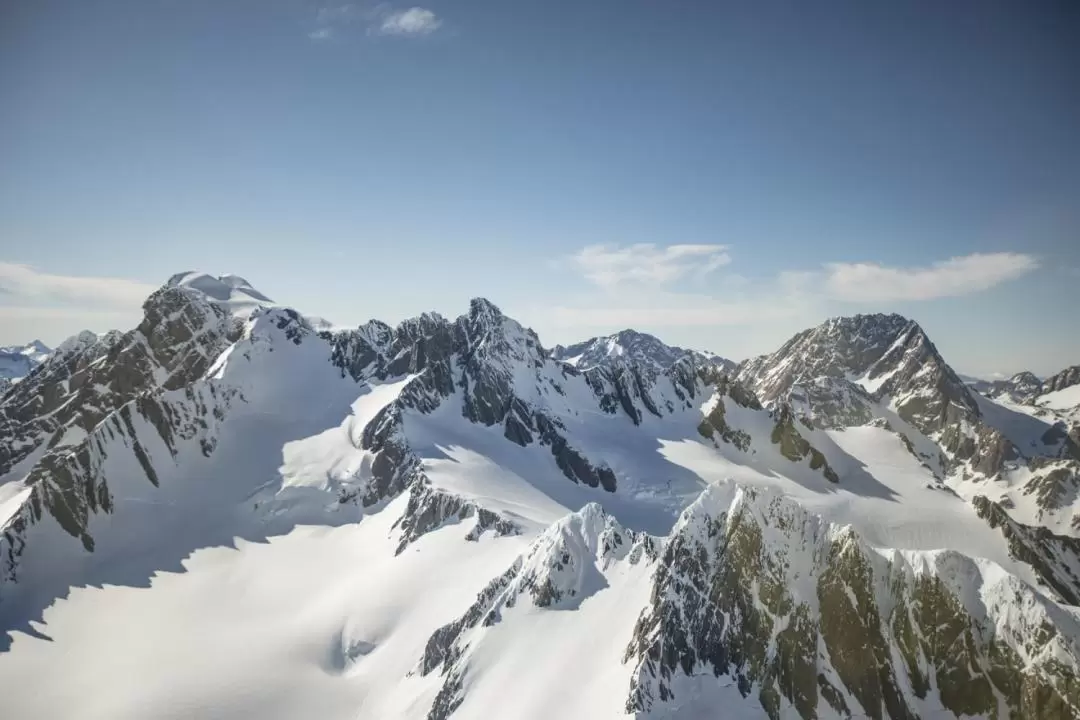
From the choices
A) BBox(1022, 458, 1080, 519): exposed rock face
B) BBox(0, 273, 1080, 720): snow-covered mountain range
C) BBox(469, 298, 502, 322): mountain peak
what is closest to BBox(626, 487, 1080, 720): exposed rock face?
BBox(0, 273, 1080, 720): snow-covered mountain range

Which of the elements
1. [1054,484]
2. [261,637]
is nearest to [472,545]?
[261,637]

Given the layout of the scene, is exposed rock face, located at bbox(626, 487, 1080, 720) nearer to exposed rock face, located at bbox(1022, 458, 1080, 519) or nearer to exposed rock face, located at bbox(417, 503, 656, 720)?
exposed rock face, located at bbox(417, 503, 656, 720)

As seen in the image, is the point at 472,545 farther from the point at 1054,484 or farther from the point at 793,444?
the point at 1054,484

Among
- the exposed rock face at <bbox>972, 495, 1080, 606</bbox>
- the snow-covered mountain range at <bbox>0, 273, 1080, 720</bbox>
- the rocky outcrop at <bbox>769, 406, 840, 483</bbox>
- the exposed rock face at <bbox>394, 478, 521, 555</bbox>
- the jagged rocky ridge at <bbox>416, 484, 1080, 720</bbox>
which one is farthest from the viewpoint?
the rocky outcrop at <bbox>769, 406, 840, 483</bbox>

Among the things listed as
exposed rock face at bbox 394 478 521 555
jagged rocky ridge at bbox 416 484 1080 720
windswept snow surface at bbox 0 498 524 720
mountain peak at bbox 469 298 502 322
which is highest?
mountain peak at bbox 469 298 502 322

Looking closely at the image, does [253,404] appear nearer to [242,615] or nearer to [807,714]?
[242,615]

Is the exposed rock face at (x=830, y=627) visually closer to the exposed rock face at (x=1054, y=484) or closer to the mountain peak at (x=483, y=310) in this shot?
the mountain peak at (x=483, y=310)
